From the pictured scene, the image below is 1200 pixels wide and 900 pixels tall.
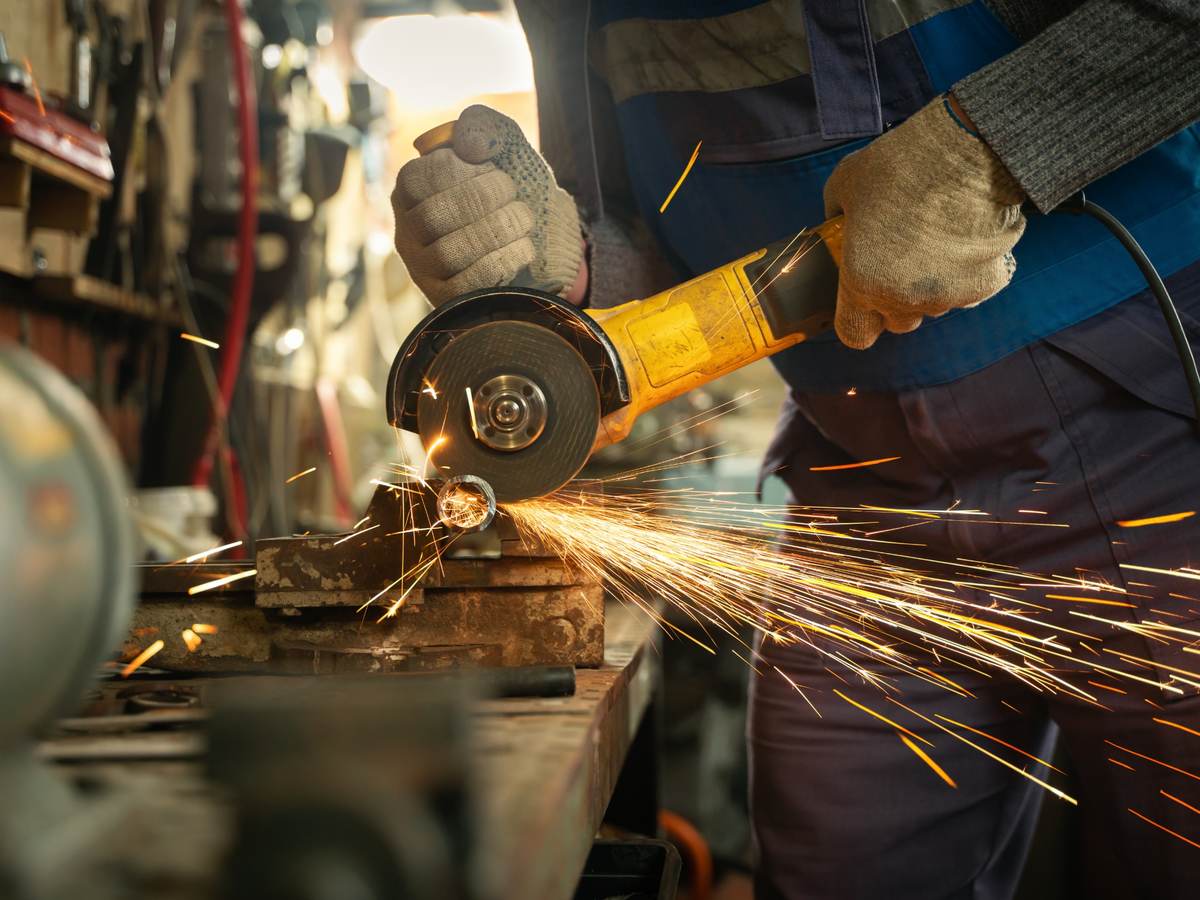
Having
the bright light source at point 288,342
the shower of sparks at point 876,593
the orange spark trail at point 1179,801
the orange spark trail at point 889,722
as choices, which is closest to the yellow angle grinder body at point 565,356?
the shower of sparks at point 876,593

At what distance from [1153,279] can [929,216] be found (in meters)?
0.29

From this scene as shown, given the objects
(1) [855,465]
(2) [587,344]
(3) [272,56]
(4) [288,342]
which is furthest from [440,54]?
(2) [587,344]

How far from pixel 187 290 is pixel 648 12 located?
1.71 meters

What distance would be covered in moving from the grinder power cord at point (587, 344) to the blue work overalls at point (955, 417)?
3.8 inches

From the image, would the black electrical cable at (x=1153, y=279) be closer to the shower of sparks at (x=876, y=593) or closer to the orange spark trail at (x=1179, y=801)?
the shower of sparks at (x=876, y=593)

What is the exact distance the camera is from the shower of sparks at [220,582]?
1.17m

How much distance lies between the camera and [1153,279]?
3.78 ft

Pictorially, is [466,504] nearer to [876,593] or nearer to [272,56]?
[876,593]

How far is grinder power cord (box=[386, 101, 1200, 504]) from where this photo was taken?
114cm

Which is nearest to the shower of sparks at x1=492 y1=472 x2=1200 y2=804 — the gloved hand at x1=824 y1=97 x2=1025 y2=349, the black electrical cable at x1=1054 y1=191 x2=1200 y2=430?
the black electrical cable at x1=1054 y1=191 x2=1200 y2=430

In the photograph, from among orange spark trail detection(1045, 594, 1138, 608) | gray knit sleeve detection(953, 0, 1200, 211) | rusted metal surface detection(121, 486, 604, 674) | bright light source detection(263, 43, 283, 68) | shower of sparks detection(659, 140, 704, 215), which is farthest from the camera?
bright light source detection(263, 43, 283, 68)

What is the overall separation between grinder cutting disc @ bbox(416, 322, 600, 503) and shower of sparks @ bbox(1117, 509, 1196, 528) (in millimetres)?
684

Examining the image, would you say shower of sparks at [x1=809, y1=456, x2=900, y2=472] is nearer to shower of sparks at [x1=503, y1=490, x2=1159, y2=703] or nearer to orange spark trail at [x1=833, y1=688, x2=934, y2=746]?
shower of sparks at [x1=503, y1=490, x2=1159, y2=703]

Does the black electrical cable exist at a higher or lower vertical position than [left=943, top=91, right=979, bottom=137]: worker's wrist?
lower
